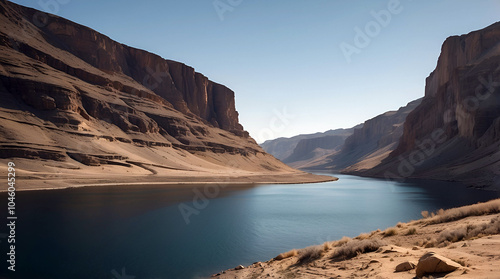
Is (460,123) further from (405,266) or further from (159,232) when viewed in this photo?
(405,266)

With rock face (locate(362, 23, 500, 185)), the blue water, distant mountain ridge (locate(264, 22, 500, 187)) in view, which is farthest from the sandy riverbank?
rock face (locate(362, 23, 500, 185))

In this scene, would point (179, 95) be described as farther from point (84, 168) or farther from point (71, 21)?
point (84, 168)

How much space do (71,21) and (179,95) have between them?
39.1 m

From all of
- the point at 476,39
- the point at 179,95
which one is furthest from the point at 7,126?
the point at 476,39

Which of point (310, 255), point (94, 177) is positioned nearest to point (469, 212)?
point (310, 255)

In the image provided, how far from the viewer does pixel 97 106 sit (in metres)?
72.1

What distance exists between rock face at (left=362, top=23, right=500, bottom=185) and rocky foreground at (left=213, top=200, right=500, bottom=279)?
153 feet

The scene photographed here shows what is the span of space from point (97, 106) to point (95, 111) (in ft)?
5.00

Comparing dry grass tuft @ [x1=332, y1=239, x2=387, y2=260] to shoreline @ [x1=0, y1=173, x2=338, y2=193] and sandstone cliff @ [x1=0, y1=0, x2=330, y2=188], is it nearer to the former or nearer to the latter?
shoreline @ [x1=0, y1=173, x2=338, y2=193]

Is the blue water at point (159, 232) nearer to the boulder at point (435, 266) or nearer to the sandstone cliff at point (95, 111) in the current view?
the boulder at point (435, 266)

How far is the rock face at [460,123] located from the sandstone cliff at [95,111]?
43889mm

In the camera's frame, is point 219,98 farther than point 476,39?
Yes

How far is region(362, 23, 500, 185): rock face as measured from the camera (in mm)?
63188

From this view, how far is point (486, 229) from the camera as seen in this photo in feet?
29.7
